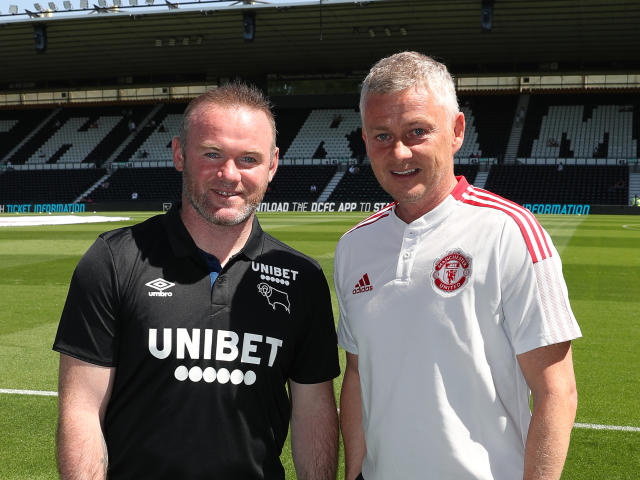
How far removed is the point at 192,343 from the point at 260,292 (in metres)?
0.31

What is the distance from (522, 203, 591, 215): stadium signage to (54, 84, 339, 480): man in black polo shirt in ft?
119

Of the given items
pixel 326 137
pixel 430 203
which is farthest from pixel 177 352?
pixel 326 137

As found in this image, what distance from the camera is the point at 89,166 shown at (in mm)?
49438

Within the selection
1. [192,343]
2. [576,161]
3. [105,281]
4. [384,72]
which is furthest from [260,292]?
[576,161]

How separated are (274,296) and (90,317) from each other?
64 cm

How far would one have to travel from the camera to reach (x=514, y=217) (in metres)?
2.11

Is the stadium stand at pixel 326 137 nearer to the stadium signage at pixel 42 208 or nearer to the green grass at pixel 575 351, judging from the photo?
the stadium signage at pixel 42 208

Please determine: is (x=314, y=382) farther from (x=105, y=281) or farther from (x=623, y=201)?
(x=623, y=201)

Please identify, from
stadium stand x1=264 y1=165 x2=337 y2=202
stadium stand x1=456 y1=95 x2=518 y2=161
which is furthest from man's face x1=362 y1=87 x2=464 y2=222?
stadium stand x1=456 y1=95 x2=518 y2=161

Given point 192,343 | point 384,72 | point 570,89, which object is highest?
point 384,72

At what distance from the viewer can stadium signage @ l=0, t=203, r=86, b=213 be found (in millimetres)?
43656

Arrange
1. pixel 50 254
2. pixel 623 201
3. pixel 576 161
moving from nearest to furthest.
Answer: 1. pixel 50 254
2. pixel 623 201
3. pixel 576 161

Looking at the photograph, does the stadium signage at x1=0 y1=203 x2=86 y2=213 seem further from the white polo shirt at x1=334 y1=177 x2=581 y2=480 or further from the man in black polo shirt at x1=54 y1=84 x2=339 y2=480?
the white polo shirt at x1=334 y1=177 x2=581 y2=480

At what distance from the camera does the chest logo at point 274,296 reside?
8.04 feet
